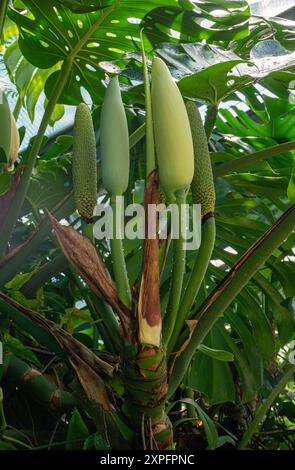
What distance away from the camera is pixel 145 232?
1.77ft

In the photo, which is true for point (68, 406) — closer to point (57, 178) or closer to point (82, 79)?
point (57, 178)

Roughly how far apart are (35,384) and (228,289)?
10.5 inches

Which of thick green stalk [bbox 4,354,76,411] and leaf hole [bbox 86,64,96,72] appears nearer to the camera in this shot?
thick green stalk [bbox 4,354,76,411]

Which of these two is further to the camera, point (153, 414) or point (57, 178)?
point (57, 178)

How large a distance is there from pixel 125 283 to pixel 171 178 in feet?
0.39

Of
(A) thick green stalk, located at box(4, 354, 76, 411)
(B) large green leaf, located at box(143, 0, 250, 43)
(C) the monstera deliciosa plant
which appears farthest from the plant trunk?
(B) large green leaf, located at box(143, 0, 250, 43)

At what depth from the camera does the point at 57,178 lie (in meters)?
1.09

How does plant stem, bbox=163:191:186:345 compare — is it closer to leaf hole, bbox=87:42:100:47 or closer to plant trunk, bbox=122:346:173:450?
plant trunk, bbox=122:346:173:450

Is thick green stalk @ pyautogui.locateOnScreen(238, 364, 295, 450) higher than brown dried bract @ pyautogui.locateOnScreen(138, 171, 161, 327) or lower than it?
lower

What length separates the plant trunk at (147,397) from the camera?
53cm

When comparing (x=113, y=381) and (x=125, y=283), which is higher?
(x=125, y=283)

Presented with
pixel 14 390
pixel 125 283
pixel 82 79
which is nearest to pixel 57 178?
pixel 82 79

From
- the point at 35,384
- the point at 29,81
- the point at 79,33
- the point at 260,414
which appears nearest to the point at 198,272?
the point at 35,384

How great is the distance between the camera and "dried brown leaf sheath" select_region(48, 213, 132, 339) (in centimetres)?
57
